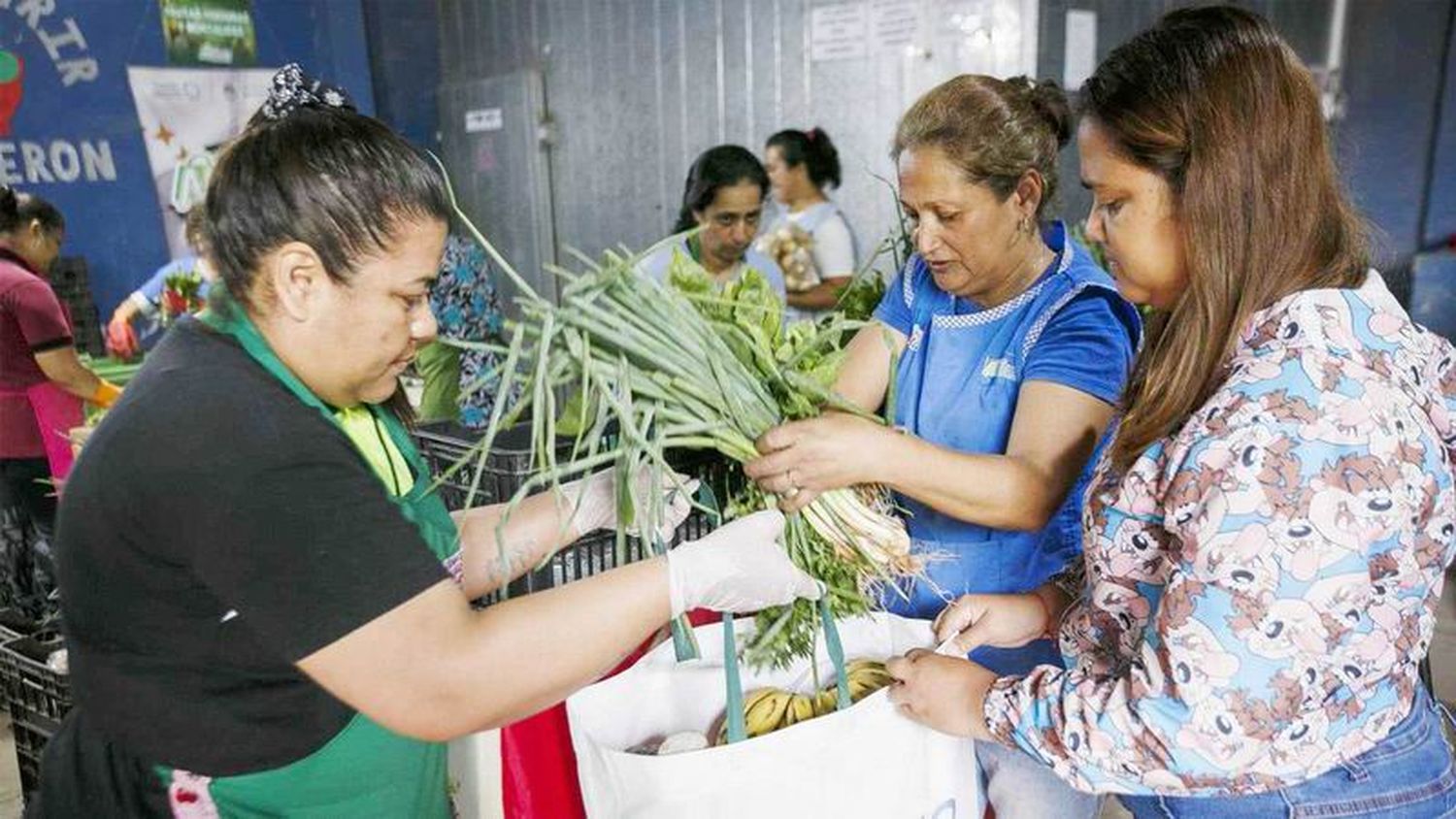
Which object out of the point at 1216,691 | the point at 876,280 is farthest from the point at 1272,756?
the point at 876,280

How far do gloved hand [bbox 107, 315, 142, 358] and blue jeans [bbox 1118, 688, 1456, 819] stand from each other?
144 inches

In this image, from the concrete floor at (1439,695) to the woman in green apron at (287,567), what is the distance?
172 cm

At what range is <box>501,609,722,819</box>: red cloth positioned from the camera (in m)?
1.27

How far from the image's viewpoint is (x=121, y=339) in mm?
3562

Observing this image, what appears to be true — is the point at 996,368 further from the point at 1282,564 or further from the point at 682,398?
the point at 1282,564

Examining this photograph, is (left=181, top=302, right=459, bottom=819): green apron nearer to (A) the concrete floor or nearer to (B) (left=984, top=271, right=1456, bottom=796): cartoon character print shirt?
(B) (left=984, top=271, right=1456, bottom=796): cartoon character print shirt

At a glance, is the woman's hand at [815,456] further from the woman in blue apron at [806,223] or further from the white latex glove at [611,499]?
the woman in blue apron at [806,223]

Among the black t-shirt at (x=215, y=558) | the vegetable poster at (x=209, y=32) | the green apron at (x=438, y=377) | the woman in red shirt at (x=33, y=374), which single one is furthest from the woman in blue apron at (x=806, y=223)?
the vegetable poster at (x=209, y=32)

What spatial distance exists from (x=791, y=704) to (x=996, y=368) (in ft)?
1.58

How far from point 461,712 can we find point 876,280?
1153mm

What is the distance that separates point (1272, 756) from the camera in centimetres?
83

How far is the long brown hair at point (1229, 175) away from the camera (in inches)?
33.1

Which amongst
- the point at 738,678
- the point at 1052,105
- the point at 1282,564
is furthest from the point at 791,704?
the point at 1052,105

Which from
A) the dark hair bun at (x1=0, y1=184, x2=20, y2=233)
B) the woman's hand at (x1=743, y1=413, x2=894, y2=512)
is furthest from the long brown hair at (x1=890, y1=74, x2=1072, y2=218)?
the dark hair bun at (x1=0, y1=184, x2=20, y2=233)
